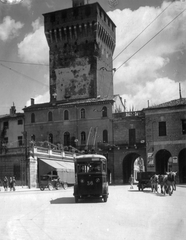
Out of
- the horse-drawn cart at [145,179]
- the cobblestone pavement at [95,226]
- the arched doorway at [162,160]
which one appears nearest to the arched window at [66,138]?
the arched doorway at [162,160]

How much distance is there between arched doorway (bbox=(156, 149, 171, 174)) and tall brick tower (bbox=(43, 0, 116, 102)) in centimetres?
1228

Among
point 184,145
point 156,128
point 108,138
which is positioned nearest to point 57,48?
point 108,138

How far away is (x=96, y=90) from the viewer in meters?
54.5

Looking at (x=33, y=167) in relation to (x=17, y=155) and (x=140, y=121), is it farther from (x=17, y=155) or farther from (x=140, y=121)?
(x=140, y=121)

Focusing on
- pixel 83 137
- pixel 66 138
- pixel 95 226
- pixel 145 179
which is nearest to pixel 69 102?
pixel 66 138

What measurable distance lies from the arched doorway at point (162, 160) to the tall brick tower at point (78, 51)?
40.3 ft

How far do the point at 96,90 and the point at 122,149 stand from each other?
33.2 feet

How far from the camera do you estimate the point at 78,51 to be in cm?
5569

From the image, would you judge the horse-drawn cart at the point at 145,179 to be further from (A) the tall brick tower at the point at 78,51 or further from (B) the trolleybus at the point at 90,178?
(A) the tall brick tower at the point at 78,51

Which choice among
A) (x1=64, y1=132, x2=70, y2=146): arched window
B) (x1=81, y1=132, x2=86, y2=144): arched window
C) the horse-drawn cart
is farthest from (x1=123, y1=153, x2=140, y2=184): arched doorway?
the horse-drawn cart

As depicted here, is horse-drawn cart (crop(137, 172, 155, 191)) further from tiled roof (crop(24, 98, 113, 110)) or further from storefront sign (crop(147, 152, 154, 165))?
tiled roof (crop(24, 98, 113, 110))

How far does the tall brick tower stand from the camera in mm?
54594

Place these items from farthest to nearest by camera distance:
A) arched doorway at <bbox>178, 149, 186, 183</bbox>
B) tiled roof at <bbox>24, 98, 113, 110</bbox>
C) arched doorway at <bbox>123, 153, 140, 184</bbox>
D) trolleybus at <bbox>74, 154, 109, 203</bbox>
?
tiled roof at <bbox>24, 98, 113, 110</bbox> < arched doorway at <bbox>123, 153, 140, 184</bbox> < arched doorway at <bbox>178, 149, 186, 183</bbox> < trolleybus at <bbox>74, 154, 109, 203</bbox>

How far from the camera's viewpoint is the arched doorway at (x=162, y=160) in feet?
159
